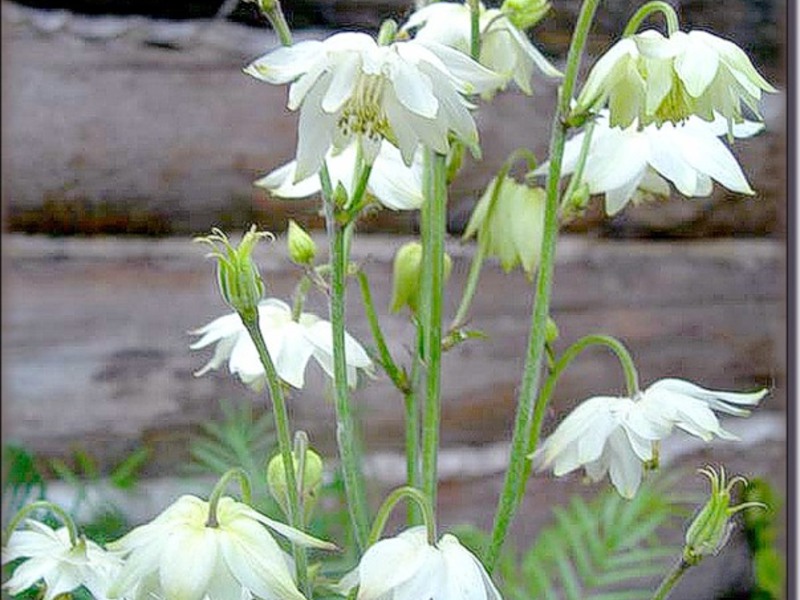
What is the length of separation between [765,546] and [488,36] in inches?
48.1

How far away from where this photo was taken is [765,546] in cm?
160

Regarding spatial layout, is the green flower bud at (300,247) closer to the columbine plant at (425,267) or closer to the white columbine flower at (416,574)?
the columbine plant at (425,267)

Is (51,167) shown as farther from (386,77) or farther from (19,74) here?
(386,77)

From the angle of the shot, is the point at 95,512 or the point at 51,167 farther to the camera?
the point at 51,167

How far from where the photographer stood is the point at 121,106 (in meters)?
1.26

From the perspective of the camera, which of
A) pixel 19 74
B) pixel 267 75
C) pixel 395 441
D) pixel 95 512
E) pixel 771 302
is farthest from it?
pixel 771 302

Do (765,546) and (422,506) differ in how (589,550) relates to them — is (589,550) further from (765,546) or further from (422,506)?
(422,506)

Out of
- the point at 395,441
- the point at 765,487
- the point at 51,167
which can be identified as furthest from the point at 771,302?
the point at 51,167

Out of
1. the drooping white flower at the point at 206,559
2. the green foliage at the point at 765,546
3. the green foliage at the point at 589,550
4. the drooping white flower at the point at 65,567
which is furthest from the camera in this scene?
the green foliage at the point at 765,546

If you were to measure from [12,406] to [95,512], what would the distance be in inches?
9.6

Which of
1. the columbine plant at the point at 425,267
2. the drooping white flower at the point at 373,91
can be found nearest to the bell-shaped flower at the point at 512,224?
the columbine plant at the point at 425,267

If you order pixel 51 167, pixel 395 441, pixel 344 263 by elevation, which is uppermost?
pixel 344 263

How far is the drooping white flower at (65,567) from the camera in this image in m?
0.50

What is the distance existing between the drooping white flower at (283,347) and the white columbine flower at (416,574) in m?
0.09
